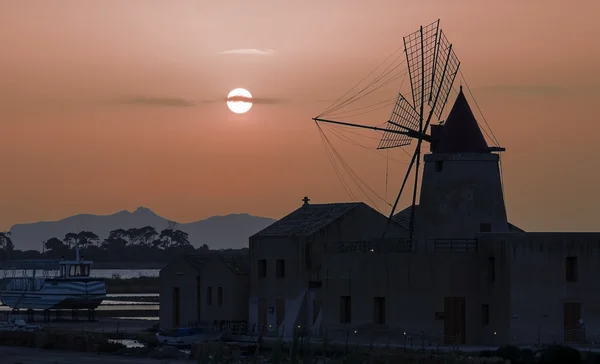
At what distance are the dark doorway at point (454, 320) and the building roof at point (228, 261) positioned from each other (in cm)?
1176

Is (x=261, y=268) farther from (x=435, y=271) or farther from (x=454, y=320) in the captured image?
(x=454, y=320)

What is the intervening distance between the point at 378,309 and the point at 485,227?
534cm

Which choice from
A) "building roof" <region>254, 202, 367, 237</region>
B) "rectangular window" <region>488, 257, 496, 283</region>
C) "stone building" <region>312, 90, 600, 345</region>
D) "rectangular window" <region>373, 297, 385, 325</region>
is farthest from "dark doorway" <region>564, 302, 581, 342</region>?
"building roof" <region>254, 202, 367, 237</region>

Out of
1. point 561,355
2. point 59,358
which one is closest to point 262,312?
point 59,358

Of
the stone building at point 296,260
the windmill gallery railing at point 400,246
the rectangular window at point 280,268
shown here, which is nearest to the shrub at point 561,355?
the windmill gallery railing at point 400,246

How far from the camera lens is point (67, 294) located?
7344 cm

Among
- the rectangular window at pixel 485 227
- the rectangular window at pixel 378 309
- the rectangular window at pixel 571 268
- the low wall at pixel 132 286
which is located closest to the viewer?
the rectangular window at pixel 571 268

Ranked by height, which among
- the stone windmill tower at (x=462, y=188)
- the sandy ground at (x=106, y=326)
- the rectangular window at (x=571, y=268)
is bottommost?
the sandy ground at (x=106, y=326)

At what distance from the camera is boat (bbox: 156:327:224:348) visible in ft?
180

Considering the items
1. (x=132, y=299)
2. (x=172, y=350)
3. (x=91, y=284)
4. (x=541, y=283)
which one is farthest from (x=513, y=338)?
(x=132, y=299)

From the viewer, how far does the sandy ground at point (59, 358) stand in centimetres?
4872

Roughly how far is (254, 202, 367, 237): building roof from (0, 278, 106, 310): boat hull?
17.9 metres

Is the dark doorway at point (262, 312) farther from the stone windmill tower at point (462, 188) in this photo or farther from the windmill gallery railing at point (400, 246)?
the stone windmill tower at point (462, 188)

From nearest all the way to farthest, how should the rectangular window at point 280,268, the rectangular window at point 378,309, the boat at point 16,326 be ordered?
the rectangular window at point 378,309 < the rectangular window at point 280,268 < the boat at point 16,326
